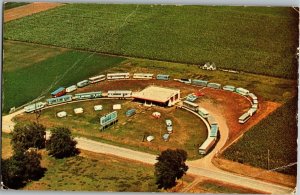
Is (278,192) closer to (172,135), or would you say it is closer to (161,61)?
(172,135)

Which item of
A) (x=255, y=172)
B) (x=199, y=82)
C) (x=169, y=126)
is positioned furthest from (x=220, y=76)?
(x=255, y=172)

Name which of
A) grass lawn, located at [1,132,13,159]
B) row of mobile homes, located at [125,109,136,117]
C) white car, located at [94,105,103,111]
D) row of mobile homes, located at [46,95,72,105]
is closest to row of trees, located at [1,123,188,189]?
grass lawn, located at [1,132,13,159]

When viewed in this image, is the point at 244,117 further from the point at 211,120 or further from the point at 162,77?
the point at 162,77

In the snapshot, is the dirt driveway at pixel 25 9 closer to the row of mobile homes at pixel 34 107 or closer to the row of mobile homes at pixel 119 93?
the row of mobile homes at pixel 34 107

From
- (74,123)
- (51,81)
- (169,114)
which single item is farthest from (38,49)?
(169,114)

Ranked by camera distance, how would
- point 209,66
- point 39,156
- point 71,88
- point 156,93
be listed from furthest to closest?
point 209,66 → point 156,93 → point 71,88 → point 39,156

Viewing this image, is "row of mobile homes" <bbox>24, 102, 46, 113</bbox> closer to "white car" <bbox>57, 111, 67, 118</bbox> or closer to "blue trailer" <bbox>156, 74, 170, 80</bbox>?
"white car" <bbox>57, 111, 67, 118</bbox>

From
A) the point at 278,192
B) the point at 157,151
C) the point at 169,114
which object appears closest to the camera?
the point at 278,192
